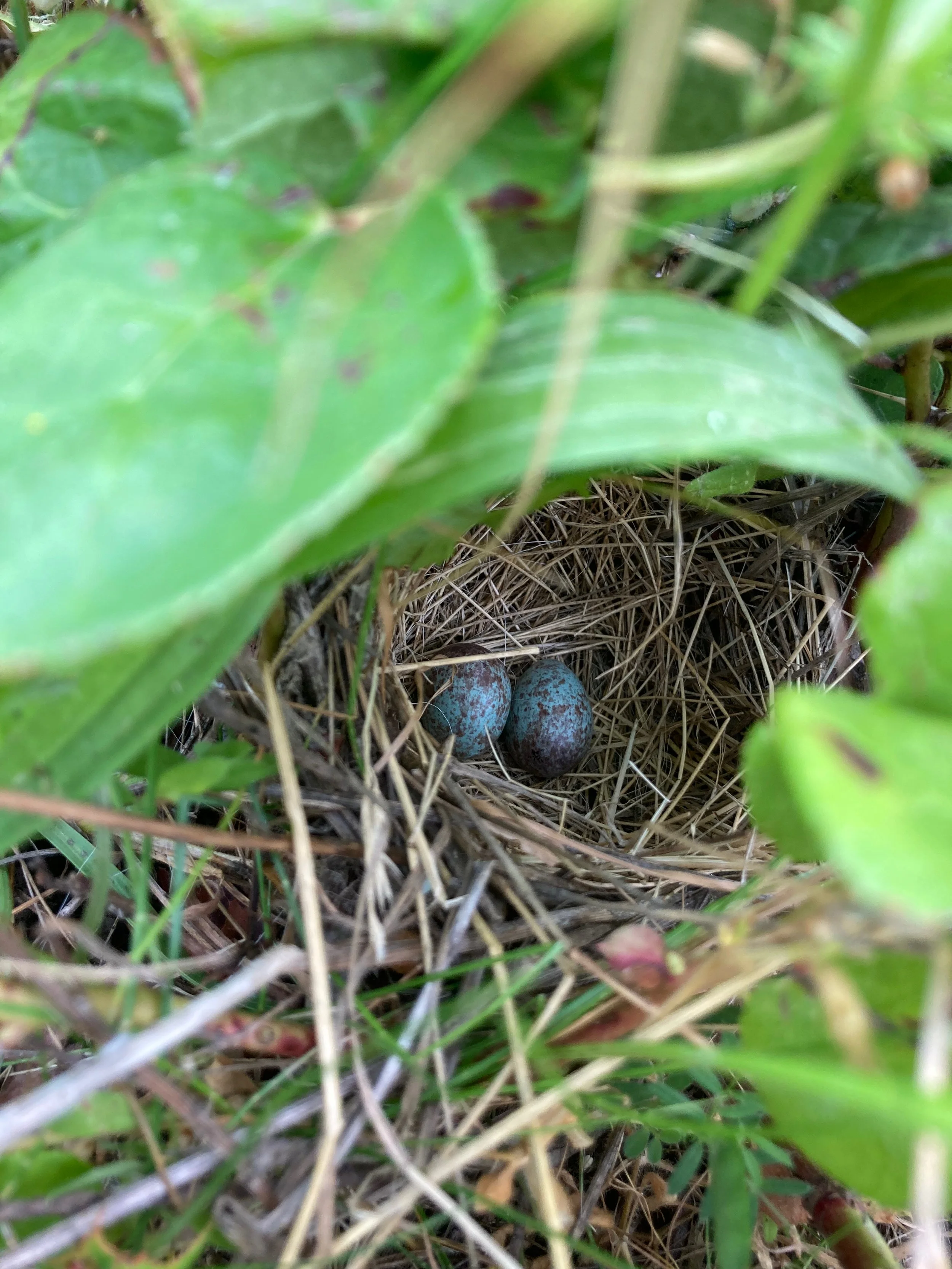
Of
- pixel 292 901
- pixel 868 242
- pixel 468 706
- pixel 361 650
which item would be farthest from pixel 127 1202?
pixel 468 706

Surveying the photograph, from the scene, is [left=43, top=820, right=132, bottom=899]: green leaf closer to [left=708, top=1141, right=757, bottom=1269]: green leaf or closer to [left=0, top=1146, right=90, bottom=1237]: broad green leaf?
[left=0, top=1146, right=90, bottom=1237]: broad green leaf

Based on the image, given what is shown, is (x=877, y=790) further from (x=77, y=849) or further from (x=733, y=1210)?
(x=77, y=849)

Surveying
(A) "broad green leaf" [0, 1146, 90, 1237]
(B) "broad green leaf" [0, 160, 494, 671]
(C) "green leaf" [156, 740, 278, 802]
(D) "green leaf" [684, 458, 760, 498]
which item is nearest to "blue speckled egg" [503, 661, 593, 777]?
(D) "green leaf" [684, 458, 760, 498]

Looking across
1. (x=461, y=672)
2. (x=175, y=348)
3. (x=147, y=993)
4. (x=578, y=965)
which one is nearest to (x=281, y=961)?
(x=147, y=993)

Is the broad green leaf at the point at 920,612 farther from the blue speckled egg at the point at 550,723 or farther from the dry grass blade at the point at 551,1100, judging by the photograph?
the blue speckled egg at the point at 550,723

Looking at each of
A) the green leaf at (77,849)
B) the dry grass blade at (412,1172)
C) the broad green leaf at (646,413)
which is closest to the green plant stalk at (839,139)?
the broad green leaf at (646,413)

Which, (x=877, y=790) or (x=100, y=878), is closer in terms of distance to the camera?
(x=877, y=790)
